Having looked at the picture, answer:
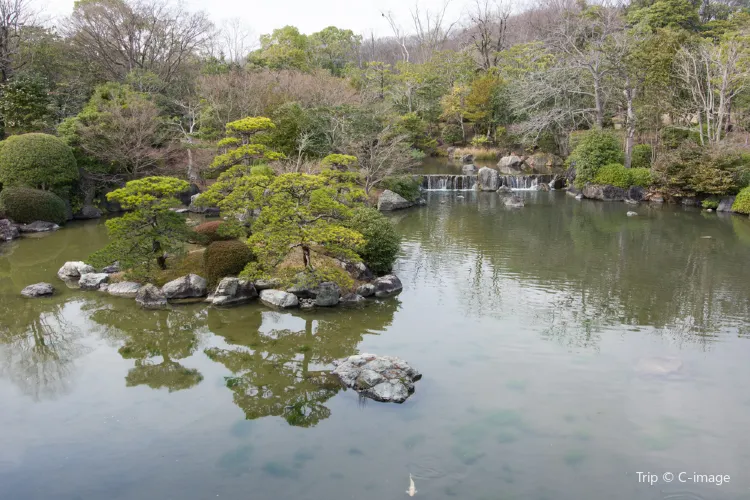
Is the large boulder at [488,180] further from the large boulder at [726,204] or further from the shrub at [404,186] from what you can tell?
the large boulder at [726,204]

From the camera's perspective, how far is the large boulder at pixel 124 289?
41.8ft

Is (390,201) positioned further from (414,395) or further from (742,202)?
(414,395)

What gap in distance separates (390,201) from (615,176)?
10992 millimetres

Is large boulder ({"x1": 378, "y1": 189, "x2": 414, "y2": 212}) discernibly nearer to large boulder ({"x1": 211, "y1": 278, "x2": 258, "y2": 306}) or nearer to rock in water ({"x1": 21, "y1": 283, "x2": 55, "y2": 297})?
large boulder ({"x1": 211, "y1": 278, "x2": 258, "y2": 306})

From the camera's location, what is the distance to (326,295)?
39.4 feet

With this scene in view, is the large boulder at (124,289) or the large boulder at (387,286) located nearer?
the large boulder at (124,289)

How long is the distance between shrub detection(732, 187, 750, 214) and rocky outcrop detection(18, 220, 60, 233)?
87.5 feet

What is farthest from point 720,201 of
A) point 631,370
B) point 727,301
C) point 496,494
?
point 496,494

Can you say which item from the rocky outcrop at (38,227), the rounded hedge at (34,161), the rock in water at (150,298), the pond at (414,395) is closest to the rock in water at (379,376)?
the pond at (414,395)

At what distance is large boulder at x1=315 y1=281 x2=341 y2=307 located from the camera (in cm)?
1201

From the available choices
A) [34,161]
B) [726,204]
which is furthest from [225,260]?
[726,204]

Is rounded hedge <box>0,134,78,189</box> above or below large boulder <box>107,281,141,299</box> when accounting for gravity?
above

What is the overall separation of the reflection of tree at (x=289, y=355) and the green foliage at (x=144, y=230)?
7.94 feet

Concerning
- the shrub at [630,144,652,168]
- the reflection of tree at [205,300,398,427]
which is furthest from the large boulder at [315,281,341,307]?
the shrub at [630,144,652,168]
